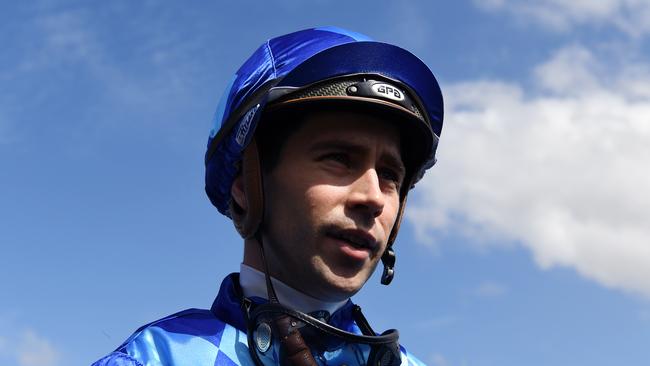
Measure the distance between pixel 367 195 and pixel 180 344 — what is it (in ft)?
3.84

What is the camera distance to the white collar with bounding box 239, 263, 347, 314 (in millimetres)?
4898

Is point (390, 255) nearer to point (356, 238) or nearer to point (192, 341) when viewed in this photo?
point (356, 238)

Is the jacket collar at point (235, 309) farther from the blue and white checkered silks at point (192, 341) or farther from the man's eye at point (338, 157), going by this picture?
the man's eye at point (338, 157)

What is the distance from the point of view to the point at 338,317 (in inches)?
202

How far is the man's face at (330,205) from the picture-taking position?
470cm

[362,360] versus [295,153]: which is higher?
[295,153]

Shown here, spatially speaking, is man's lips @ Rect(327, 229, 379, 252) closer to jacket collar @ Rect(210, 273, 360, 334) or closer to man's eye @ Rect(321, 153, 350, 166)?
man's eye @ Rect(321, 153, 350, 166)

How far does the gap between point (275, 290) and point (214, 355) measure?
483 millimetres

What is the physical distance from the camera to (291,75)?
4906 mm

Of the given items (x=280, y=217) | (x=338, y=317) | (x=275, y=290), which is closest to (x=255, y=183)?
(x=280, y=217)

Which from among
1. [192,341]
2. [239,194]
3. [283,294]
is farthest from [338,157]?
[192,341]

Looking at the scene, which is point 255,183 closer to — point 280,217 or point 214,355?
point 280,217

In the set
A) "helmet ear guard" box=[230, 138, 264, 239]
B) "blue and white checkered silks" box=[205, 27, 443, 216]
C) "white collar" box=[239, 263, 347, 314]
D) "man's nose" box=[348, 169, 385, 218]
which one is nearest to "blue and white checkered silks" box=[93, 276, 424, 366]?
"white collar" box=[239, 263, 347, 314]

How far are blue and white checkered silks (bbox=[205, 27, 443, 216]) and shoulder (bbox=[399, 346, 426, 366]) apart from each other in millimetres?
1186
